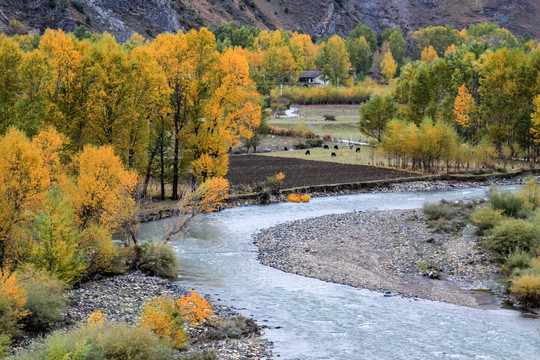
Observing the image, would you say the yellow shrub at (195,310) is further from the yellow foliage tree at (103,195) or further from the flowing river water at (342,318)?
the yellow foliage tree at (103,195)

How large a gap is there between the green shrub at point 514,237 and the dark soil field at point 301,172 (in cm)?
2388

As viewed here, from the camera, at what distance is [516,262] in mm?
28812

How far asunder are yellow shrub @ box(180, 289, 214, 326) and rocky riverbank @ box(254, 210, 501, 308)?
8813 mm

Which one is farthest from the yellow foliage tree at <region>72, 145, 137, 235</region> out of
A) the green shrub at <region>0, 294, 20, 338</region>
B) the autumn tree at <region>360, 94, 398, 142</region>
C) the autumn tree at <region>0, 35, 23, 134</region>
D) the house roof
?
the house roof

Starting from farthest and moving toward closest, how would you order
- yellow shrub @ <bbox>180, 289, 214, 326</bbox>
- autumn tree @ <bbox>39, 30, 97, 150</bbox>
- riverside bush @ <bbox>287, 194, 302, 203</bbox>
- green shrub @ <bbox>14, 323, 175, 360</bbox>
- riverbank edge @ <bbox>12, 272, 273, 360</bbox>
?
riverside bush @ <bbox>287, 194, 302, 203</bbox> → autumn tree @ <bbox>39, 30, 97, 150</bbox> → yellow shrub @ <bbox>180, 289, 214, 326</bbox> → riverbank edge @ <bbox>12, 272, 273, 360</bbox> → green shrub @ <bbox>14, 323, 175, 360</bbox>

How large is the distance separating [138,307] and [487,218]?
74.2 ft

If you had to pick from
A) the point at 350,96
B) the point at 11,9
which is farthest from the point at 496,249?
the point at 11,9

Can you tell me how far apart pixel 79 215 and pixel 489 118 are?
187 ft

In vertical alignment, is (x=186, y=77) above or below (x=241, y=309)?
above

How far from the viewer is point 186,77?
45125mm

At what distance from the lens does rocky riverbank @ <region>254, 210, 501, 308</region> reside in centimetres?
2820

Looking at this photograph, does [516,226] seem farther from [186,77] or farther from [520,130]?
[520,130]

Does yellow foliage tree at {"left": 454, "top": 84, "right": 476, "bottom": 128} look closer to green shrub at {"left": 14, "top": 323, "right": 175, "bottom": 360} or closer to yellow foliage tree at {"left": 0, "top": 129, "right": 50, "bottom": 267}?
yellow foliage tree at {"left": 0, "top": 129, "right": 50, "bottom": 267}

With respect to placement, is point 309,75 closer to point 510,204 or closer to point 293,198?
point 293,198
